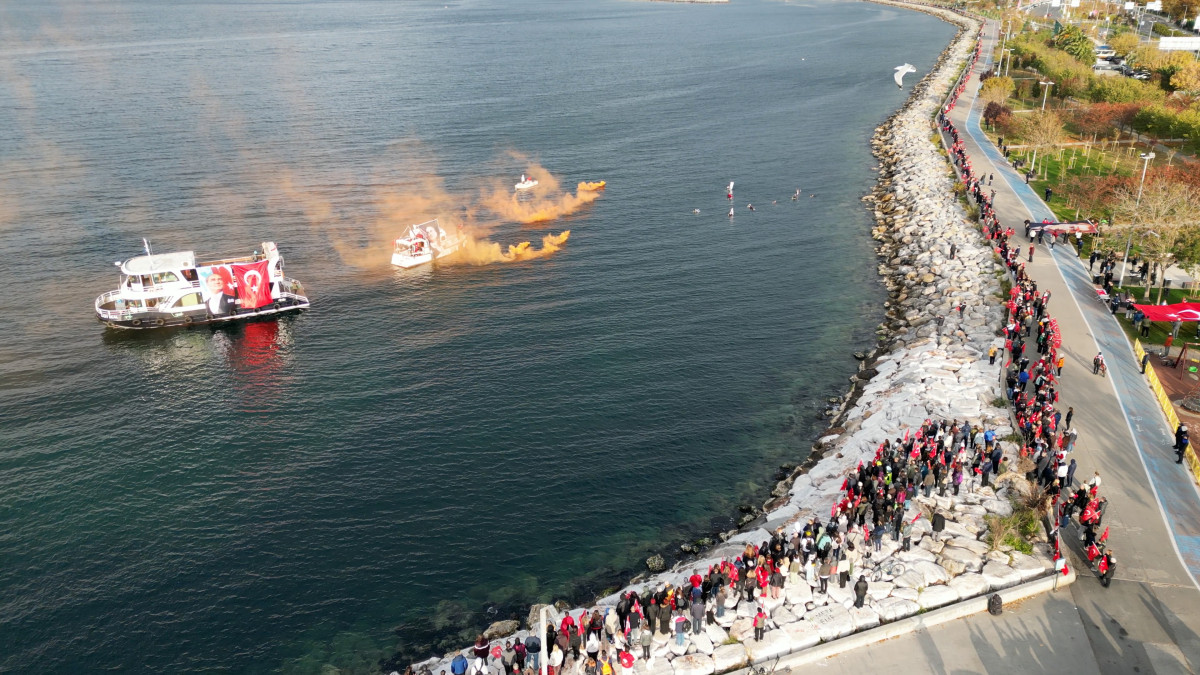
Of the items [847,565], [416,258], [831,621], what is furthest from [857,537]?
[416,258]

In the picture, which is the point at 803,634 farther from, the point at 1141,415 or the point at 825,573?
the point at 1141,415

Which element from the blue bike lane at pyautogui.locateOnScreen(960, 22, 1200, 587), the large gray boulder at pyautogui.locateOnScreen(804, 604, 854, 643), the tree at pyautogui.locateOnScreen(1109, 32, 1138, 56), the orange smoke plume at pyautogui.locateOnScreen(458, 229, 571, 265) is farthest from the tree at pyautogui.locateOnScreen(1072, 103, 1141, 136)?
the large gray boulder at pyautogui.locateOnScreen(804, 604, 854, 643)

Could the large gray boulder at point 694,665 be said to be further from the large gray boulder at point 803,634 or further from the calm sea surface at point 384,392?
the calm sea surface at point 384,392

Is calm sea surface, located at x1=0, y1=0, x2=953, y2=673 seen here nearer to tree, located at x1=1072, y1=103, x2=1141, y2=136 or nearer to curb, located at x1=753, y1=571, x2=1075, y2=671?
curb, located at x1=753, y1=571, x2=1075, y2=671

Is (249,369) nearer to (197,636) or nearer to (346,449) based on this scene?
(346,449)

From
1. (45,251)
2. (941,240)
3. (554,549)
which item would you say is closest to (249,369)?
(554,549)
